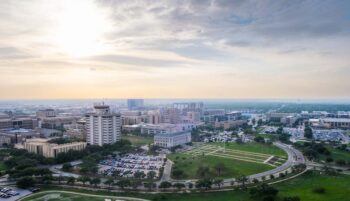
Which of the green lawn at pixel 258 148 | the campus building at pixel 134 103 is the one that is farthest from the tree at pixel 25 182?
the campus building at pixel 134 103

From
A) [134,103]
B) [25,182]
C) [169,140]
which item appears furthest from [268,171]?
[134,103]

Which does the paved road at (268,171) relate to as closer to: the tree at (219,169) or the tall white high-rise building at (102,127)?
the tree at (219,169)

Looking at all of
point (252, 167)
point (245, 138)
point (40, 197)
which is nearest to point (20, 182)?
point (40, 197)

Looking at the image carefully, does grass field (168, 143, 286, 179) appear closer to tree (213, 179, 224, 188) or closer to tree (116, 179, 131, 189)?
tree (213, 179, 224, 188)

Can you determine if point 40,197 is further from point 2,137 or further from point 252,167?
point 2,137

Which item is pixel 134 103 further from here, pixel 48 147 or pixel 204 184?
pixel 204 184
